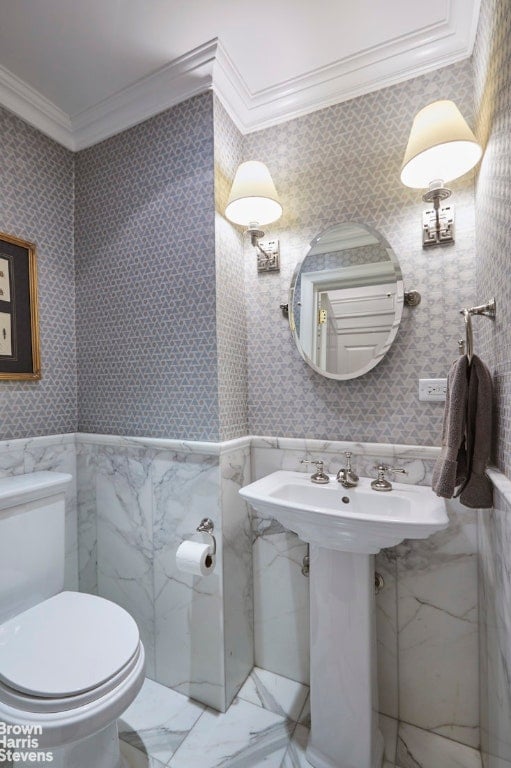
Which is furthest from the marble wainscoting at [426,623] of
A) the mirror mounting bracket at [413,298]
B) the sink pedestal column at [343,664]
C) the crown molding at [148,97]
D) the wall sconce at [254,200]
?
the crown molding at [148,97]

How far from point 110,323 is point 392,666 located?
1.87 meters

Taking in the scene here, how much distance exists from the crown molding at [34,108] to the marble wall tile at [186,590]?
5.29 ft

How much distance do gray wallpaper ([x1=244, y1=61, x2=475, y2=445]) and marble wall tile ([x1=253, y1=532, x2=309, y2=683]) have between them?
1.70 ft

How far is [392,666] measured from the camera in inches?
54.2

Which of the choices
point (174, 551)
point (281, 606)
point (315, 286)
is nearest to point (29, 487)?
point (174, 551)

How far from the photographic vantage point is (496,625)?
0.95 m

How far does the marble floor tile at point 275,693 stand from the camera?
4.68ft

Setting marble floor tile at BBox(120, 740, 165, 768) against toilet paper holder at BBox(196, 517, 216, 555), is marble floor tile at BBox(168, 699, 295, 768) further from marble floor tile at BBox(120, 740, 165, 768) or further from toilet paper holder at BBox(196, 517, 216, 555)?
toilet paper holder at BBox(196, 517, 216, 555)

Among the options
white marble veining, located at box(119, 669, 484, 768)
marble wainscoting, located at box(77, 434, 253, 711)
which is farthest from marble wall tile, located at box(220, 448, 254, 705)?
white marble veining, located at box(119, 669, 484, 768)

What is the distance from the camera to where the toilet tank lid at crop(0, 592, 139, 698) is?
0.96m

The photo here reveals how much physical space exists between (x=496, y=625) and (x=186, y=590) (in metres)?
1.09

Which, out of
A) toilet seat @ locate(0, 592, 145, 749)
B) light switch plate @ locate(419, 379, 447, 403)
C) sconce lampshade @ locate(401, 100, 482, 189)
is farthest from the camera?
light switch plate @ locate(419, 379, 447, 403)

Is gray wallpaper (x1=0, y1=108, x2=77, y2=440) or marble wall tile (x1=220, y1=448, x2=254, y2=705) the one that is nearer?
marble wall tile (x1=220, y1=448, x2=254, y2=705)

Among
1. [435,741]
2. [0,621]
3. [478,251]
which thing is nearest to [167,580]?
[0,621]
